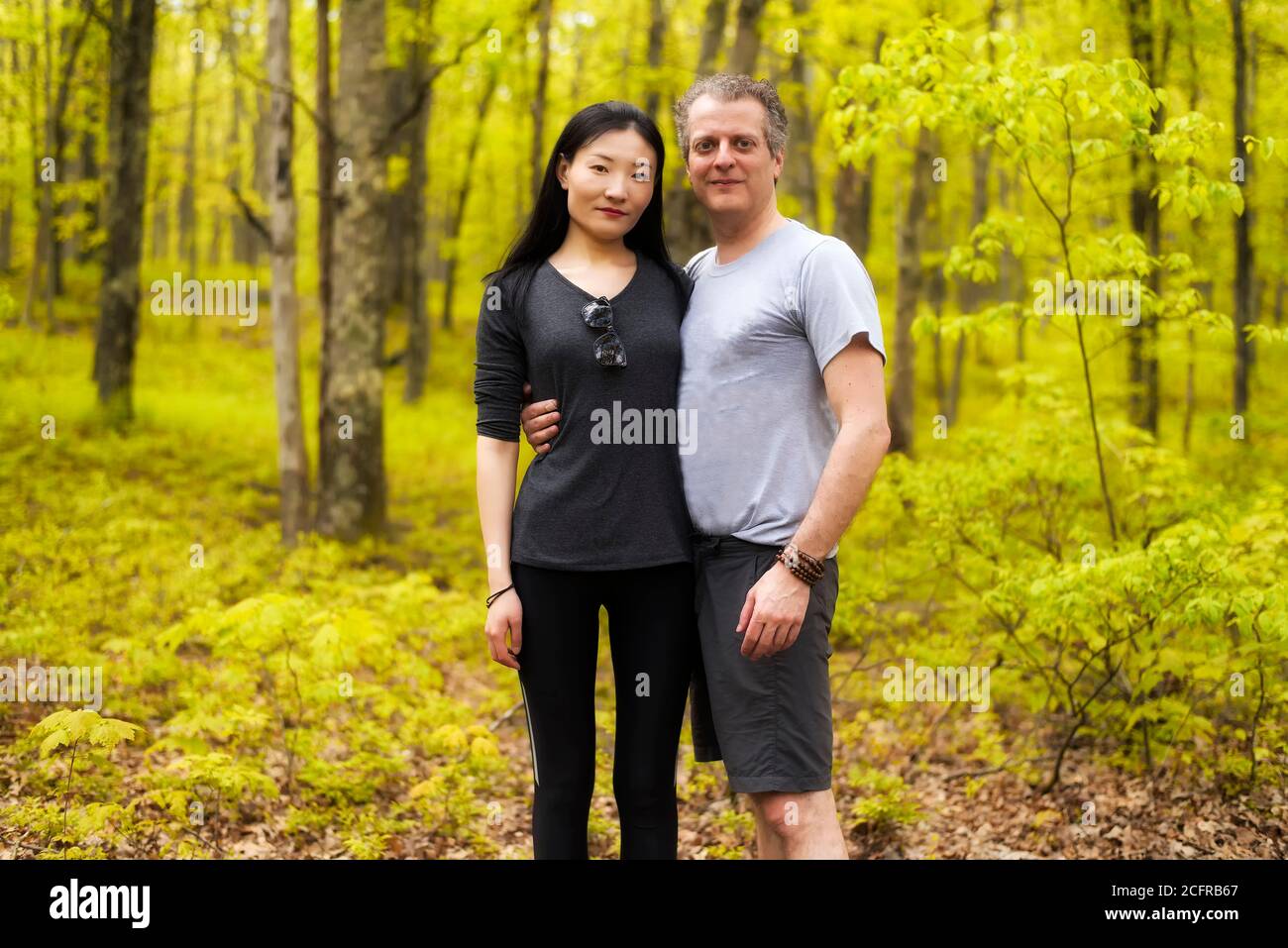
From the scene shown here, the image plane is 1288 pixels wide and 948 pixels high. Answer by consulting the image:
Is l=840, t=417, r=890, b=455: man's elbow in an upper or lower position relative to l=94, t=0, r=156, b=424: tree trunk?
lower

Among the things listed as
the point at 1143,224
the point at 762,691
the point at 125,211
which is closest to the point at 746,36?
the point at 1143,224

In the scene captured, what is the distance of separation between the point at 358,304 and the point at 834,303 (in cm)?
777

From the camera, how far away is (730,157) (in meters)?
2.77

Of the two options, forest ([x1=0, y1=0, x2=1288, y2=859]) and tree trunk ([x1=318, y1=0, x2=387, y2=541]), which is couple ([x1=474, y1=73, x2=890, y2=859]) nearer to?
forest ([x1=0, y1=0, x2=1288, y2=859])

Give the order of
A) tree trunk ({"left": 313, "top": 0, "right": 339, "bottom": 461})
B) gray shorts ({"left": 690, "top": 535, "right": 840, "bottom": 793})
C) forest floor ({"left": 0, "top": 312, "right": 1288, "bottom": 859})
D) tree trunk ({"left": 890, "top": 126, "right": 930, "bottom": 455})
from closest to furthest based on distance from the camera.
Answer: gray shorts ({"left": 690, "top": 535, "right": 840, "bottom": 793}), forest floor ({"left": 0, "top": 312, "right": 1288, "bottom": 859}), tree trunk ({"left": 313, "top": 0, "right": 339, "bottom": 461}), tree trunk ({"left": 890, "top": 126, "right": 930, "bottom": 455})

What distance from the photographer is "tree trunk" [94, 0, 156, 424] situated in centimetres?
1230

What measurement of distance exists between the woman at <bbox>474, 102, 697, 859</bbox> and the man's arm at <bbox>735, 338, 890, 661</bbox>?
10.7 inches

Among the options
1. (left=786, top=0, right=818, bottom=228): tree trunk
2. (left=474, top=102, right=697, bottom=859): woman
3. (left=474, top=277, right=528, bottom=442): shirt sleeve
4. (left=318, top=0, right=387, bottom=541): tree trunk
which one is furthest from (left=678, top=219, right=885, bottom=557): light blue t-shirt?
(left=786, top=0, right=818, bottom=228): tree trunk

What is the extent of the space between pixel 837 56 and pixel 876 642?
8.51m

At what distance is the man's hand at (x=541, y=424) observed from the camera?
2789mm

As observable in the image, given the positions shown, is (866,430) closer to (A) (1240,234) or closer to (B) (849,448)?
(B) (849,448)

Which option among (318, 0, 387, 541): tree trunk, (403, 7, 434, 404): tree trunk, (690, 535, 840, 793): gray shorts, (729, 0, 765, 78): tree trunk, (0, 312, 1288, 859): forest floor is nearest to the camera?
(690, 535, 840, 793): gray shorts
